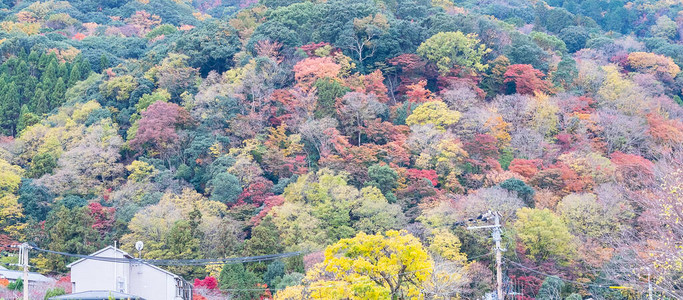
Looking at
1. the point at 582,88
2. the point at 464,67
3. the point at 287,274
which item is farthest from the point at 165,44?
the point at 287,274

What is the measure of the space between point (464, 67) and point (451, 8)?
2004cm

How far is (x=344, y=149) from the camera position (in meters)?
52.2

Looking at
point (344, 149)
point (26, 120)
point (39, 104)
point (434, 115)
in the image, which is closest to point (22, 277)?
point (344, 149)

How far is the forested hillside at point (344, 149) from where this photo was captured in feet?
138

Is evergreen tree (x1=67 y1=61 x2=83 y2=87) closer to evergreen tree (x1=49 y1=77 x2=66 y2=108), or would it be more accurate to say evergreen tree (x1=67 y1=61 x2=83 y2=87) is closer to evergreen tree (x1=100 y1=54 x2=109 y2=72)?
evergreen tree (x1=49 y1=77 x2=66 y2=108)

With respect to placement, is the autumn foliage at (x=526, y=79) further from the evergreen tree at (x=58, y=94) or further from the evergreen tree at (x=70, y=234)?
the evergreen tree at (x=58, y=94)

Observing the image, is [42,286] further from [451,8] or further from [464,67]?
[451,8]

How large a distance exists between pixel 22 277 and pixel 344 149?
19124 millimetres

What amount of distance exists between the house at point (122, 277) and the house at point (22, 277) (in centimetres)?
531

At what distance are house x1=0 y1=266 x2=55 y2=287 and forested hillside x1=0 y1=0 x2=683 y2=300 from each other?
1554 mm

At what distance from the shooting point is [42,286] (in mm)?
40656

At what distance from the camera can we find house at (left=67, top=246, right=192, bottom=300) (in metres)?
36.7

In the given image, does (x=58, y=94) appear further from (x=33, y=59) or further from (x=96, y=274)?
(x=96, y=274)

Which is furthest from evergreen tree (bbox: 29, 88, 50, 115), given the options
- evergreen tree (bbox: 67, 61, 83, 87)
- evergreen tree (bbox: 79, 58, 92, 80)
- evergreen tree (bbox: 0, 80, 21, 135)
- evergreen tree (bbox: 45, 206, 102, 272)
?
evergreen tree (bbox: 45, 206, 102, 272)
